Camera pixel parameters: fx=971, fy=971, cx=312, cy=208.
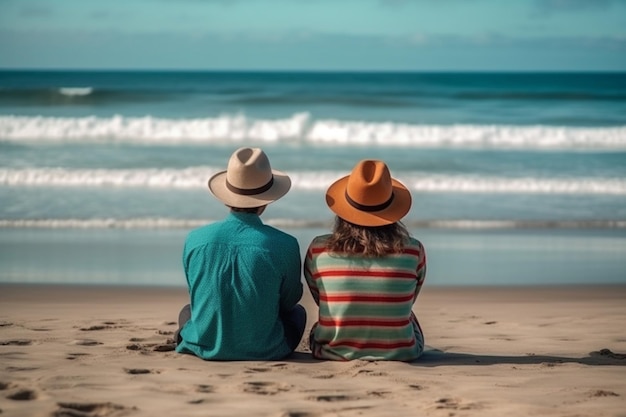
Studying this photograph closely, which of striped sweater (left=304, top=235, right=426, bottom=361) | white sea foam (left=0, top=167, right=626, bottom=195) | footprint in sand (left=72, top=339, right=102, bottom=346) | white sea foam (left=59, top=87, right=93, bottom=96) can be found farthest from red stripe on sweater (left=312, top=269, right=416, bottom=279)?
white sea foam (left=59, top=87, right=93, bottom=96)

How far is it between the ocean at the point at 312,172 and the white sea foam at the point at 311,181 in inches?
1.6

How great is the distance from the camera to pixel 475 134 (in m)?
20.1

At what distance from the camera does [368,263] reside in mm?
4082

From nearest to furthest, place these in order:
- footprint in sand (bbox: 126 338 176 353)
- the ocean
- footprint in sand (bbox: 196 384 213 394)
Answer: footprint in sand (bbox: 196 384 213 394) → footprint in sand (bbox: 126 338 176 353) → the ocean

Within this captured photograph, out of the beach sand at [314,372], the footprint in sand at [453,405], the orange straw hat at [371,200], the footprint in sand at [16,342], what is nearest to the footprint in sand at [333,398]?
the beach sand at [314,372]

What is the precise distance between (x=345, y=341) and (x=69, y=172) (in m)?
10.1

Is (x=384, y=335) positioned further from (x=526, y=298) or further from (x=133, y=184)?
(x=133, y=184)

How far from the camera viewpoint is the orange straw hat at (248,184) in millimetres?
4133

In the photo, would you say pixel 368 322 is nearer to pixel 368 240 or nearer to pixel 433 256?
pixel 368 240

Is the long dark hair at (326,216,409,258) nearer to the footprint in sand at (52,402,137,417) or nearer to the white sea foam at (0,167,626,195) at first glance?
the footprint in sand at (52,402,137,417)

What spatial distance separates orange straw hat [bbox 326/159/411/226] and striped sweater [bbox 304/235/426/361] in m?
0.15

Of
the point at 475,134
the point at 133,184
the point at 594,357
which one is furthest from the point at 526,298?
the point at 475,134

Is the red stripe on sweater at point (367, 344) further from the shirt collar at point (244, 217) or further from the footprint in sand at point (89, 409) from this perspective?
the footprint in sand at point (89, 409)

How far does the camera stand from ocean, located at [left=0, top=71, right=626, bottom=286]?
8.02 m
